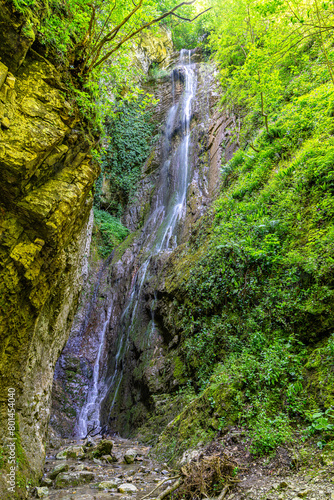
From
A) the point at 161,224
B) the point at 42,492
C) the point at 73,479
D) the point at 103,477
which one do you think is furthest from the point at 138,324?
the point at 42,492

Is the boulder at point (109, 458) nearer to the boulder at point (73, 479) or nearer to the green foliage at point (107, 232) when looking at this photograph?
the boulder at point (73, 479)

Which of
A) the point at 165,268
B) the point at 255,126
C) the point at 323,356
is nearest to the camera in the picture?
the point at 323,356

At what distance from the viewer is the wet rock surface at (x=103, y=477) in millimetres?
4062

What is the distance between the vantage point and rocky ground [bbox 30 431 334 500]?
2582 millimetres

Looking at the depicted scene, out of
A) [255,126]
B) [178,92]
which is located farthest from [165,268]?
[178,92]

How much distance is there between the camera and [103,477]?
486cm

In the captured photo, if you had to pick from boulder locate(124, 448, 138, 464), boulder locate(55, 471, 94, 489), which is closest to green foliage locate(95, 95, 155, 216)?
boulder locate(124, 448, 138, 464)

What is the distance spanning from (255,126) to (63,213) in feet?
27.0

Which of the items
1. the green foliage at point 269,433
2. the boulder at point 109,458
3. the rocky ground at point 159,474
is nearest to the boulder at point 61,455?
the rocky ground at point 159,474

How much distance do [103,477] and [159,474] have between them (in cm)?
101

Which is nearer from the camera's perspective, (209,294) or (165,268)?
(209,294)

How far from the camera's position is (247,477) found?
3.07m

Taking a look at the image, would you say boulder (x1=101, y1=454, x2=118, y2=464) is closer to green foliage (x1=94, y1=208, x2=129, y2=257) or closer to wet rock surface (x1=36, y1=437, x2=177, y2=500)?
wet rock surface (x1=36, y1=437, x2=177, y2=500)

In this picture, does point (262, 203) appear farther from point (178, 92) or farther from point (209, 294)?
point (178, 92)
